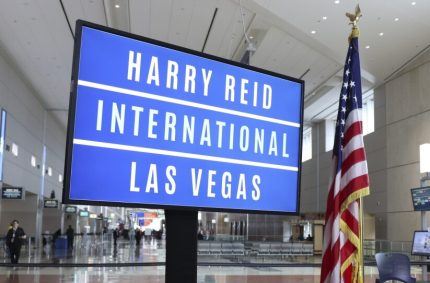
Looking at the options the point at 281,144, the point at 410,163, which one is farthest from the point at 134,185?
the point at 410,163

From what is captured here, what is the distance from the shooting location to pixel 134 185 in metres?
2.82

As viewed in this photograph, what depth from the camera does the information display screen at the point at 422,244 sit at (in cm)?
1252

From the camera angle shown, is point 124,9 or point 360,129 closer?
point 360,129

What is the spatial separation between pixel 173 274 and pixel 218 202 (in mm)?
506

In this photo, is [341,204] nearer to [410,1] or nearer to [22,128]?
[410,1]

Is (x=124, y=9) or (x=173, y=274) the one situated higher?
(x=124, y=9)

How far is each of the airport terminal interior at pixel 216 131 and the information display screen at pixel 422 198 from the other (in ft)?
0.11

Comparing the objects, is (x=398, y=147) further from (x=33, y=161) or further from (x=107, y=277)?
(x=33, y=161)

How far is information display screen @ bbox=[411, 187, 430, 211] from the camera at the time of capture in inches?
517

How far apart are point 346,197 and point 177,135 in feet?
5.83

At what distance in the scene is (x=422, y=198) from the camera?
43.7 ft

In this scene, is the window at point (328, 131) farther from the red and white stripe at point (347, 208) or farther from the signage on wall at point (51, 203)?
the red and white stripe at point (347, 208)

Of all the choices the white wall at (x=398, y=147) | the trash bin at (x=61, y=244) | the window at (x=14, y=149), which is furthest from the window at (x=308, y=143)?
the window at (x=14, y=149)

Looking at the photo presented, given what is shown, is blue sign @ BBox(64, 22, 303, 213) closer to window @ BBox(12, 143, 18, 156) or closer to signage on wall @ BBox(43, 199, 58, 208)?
window @ BBox(12, 143, 18, 156)
